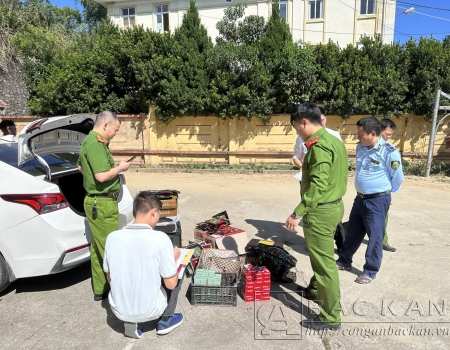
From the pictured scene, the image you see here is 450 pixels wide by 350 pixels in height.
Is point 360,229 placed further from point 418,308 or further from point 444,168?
point 444,168

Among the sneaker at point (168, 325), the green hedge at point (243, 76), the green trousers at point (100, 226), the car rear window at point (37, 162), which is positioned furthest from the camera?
the green hedge at point (243, 76)

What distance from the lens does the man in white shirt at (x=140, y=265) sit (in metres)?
2.52

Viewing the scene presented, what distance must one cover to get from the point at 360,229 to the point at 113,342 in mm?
2887

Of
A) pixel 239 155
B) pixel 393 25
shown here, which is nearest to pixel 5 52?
pixel 239 155

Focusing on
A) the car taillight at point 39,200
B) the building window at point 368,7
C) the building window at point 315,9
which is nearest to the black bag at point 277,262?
the car taillight at point 39,200

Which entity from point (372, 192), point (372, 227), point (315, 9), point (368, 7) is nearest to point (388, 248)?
point (372, 227)

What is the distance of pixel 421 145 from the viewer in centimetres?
1085

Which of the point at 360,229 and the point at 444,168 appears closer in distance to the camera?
the point at 360,229

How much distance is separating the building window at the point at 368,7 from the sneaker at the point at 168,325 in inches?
991

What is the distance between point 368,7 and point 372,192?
77.0ft

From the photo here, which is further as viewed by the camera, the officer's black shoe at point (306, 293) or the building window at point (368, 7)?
the building window at point (368, 7)

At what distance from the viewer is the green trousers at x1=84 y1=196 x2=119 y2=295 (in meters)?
3.14

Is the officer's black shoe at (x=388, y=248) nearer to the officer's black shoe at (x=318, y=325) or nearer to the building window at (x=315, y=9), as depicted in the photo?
the officer's black shoe at (x=318, y=325)

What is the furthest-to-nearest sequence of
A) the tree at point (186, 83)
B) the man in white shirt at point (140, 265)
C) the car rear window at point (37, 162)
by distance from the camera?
the tree at point (186, 83), the car rear window at point (37, 162), the man in white shirt at point (140, 265)
